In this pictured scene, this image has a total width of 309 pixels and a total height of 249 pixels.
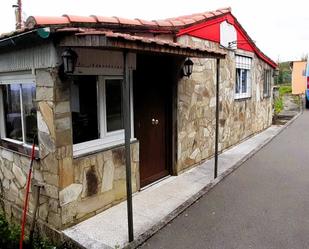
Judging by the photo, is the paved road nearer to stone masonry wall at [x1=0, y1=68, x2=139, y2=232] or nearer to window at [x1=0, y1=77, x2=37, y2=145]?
stone masonry wall at [x1=0, y1=68, x2=139, y2=232]

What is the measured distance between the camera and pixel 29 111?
5207 millimetres

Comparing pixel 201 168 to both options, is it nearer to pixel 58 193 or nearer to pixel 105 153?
pixel 105 153

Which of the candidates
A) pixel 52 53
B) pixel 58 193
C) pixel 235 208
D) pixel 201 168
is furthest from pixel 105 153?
pixel 201 168

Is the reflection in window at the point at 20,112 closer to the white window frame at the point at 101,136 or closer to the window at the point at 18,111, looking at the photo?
the window at the point at 18,111

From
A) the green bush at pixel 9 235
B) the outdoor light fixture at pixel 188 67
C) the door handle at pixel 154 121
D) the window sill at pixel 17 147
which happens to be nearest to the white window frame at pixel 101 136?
the window sill at pixel 17 147

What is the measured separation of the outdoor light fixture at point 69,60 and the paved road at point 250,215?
2.69 metres

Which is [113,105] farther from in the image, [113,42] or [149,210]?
[113,42]

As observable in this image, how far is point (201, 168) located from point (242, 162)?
1334mm

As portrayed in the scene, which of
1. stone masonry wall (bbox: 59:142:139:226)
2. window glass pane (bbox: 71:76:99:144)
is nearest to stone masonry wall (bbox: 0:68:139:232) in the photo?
stone masonry wall (bbox: 59:142:139:226)

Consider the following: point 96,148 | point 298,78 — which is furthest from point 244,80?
point 298,78

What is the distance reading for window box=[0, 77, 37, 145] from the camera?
16.8 ft

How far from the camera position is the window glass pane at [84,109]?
4.84 m

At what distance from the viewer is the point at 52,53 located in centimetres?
435

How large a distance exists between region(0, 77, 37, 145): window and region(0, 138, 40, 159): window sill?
54 mm
